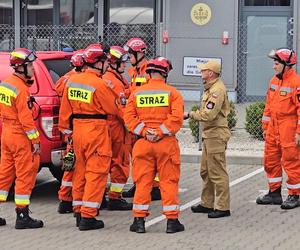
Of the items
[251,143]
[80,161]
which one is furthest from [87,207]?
[251,143]

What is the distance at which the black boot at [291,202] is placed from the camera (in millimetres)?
9500

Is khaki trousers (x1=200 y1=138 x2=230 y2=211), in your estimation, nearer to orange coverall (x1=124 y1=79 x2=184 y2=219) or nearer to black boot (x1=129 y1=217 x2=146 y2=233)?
orange coverall (x1=124 y1=79 x2=184 y2=219)

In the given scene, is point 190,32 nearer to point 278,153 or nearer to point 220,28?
point 220,28

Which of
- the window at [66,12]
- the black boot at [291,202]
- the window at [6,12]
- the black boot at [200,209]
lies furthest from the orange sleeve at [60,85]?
the window at [6,12]

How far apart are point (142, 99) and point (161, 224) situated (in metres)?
1.47

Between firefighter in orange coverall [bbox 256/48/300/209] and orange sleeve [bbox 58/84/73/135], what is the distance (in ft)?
8.11

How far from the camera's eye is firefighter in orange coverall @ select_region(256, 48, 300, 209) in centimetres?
939

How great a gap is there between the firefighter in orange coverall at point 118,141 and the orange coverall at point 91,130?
604 millimetres

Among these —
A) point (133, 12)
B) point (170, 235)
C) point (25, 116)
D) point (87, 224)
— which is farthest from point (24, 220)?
point (133, 12)

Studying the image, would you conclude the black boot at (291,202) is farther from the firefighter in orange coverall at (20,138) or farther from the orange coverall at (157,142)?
the firefighter in orange coverall at (20,138)

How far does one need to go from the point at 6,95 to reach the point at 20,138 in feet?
1.57

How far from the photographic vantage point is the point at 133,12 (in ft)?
65.8

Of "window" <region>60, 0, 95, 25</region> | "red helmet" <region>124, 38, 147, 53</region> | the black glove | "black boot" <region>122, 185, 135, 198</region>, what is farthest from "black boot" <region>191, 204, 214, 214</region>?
"window" <region>60, 0, 95, 25</region>

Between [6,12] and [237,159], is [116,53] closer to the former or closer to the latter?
[237,159]
